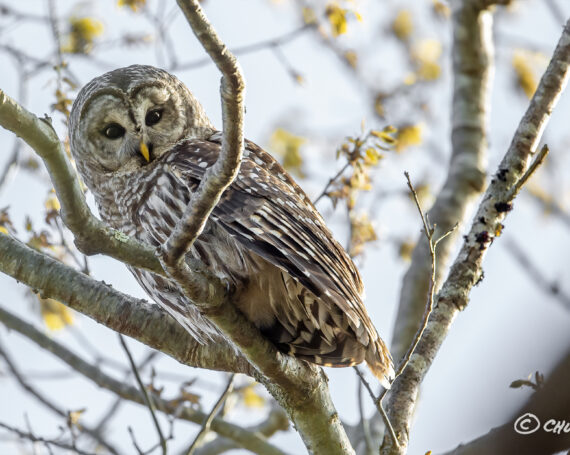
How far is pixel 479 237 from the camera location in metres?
3.72

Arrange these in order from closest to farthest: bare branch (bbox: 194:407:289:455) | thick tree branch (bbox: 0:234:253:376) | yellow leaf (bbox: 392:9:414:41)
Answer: thick tree branch (bbox: 0:234:253:376)
bare branch (bbox: 194:407:289:455)
yellow leaf (bbox: 392:9:414:41)

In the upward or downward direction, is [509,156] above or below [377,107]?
below

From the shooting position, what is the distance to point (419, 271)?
18.0ft

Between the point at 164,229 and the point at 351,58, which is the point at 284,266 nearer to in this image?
the point at 164,229

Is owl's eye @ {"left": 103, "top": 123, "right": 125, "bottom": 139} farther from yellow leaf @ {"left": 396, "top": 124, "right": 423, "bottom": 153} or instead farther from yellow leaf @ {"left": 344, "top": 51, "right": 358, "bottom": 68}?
yellow leaf @ {"left": 344, "top": 51, "right": 358, "bottom": 68}

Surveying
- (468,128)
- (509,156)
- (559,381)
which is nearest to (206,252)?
(509,156)

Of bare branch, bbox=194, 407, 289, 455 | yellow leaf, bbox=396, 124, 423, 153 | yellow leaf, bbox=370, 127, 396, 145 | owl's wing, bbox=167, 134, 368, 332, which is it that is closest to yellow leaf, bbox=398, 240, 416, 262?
yellow leaf, bbox=396, 124, 423, 153

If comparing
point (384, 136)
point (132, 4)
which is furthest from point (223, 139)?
point (132, 4)

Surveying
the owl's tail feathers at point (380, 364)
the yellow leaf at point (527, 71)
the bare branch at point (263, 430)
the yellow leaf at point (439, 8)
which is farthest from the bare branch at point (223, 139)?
the yellow leaf at point (439, 8)

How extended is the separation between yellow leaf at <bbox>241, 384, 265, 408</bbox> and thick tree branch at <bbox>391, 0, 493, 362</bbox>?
6.24ft

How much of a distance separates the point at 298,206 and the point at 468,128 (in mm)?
2630

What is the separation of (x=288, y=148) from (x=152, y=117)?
11.2ft

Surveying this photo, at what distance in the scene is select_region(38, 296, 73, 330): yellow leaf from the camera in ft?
19.8

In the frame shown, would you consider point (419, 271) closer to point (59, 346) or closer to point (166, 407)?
point (166, 407)
